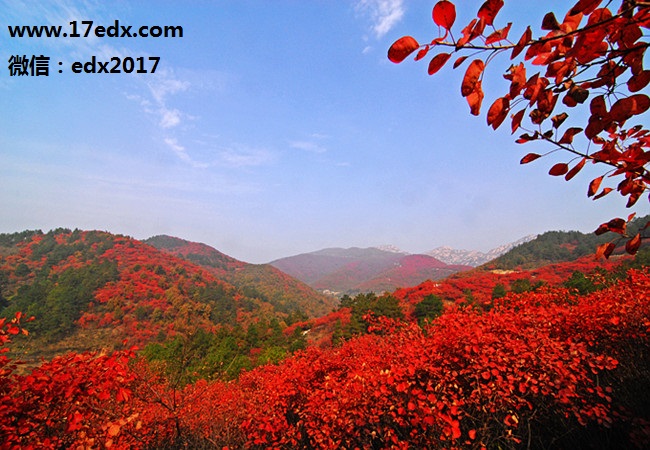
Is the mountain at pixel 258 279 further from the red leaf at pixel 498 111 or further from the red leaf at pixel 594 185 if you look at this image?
the red leaf at pixel 498 111

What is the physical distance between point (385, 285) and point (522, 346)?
118 meters

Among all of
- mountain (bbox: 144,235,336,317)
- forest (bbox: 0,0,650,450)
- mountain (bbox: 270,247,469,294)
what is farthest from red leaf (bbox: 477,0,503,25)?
mountain (bbox: 270,247,469,294)

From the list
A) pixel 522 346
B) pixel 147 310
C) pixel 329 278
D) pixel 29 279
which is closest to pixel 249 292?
pixel 147 310

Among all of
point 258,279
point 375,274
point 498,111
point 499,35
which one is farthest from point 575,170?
point 375,274

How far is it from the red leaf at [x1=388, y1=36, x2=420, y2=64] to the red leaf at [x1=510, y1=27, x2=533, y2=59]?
28cm

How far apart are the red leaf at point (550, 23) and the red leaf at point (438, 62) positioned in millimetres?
247

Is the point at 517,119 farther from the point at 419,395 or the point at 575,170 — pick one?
the point at 419,395

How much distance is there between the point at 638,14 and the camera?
2.67 ft

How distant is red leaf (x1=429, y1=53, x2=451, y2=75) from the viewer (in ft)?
3.03

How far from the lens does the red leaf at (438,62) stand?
0.92 meters

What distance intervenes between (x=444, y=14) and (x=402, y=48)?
141 mm

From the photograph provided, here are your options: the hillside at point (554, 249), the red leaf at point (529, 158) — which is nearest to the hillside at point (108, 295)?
the red leaf at point (529, 158)

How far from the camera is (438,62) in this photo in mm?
947

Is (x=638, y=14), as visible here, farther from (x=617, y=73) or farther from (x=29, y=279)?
(x=29, y=279)
